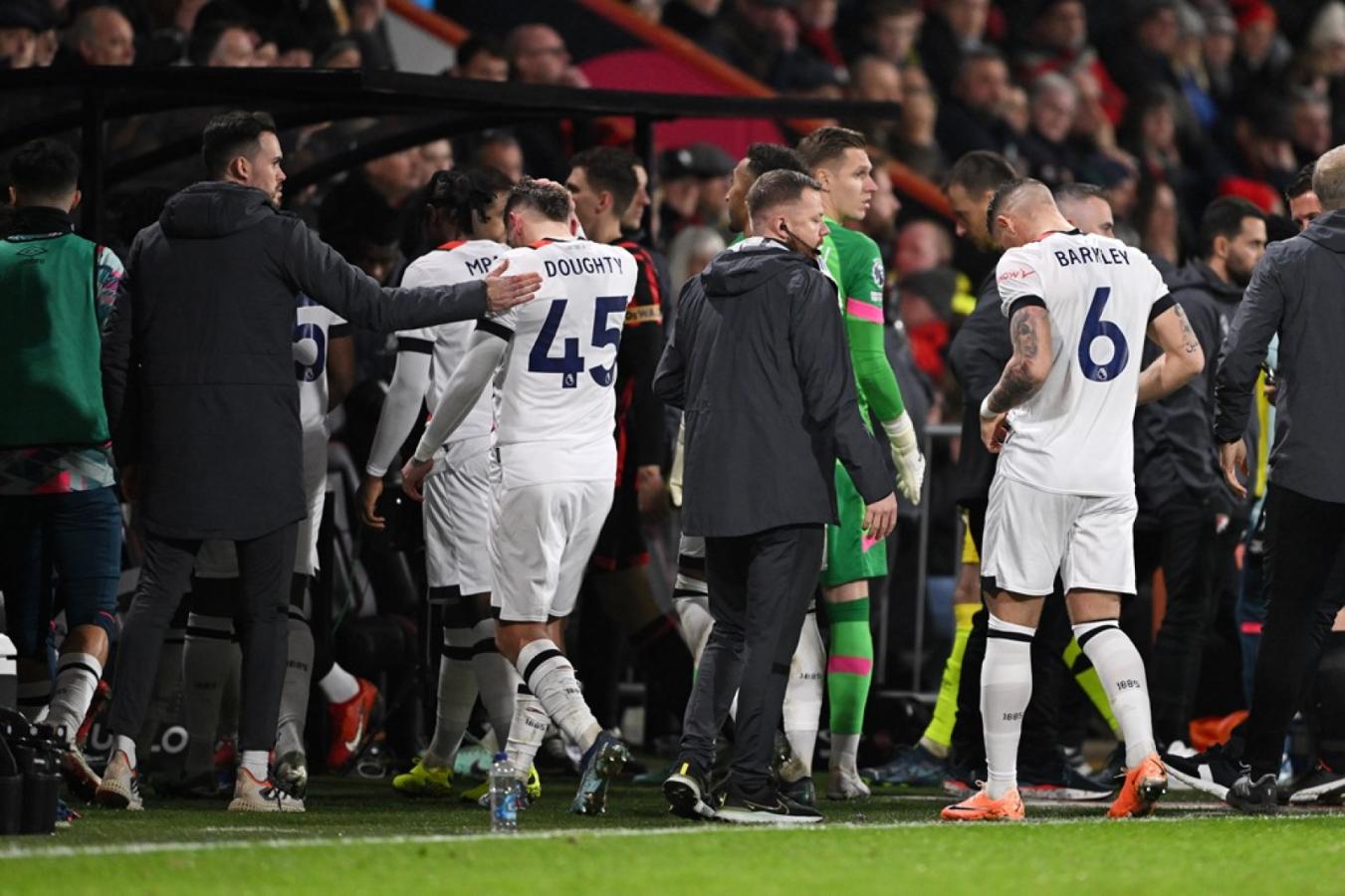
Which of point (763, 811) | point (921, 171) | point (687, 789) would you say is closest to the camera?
point (687, 789)

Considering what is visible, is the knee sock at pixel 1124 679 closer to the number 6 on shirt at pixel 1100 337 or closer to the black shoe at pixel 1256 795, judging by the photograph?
the black shoe at pixel 1256 795

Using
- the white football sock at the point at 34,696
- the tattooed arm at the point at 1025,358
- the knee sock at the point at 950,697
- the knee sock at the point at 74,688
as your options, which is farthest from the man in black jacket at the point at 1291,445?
the white football sock at the point at 34,696

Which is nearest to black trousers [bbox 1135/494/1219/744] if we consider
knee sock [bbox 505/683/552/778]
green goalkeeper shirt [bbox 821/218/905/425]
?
green goalkeeper shirt [bbox 821/218/905/425]

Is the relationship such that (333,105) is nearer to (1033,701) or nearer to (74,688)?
(74,688)

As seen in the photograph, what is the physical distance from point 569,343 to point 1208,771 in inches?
118

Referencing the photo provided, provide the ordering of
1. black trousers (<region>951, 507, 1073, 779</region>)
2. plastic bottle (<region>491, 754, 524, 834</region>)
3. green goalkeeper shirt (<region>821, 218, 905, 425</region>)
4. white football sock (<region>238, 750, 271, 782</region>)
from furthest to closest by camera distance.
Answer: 1. black trousers (<region>951, 507, 1073, 779</region>)
2. green goalkeeper shirt (<region>821, 218, 905, 425</region>)
3. white football sock (<region>238, 750, 271, 782</region>)
4. plastic bottle (<region>491, 754, 524, 834</region>)

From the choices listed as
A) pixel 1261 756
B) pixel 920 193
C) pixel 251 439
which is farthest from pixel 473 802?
pixel 920 193

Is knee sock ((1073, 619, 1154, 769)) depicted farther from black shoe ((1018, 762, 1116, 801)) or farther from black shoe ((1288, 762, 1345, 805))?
black shoe ((1018, 762, 1116, 801))

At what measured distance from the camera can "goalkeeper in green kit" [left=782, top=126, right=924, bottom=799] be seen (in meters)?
9.08

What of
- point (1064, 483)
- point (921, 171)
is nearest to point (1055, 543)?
point (1064, 483)

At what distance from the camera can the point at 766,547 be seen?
7.91 metres

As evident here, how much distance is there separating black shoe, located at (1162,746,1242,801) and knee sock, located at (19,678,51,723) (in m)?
4.15

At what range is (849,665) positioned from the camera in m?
9.30

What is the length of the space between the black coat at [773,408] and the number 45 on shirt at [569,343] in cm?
61
